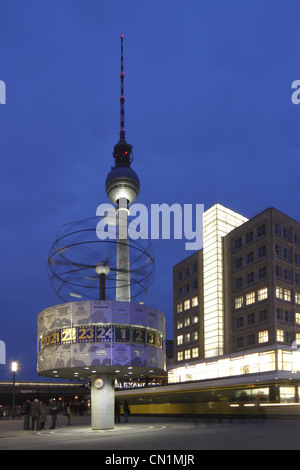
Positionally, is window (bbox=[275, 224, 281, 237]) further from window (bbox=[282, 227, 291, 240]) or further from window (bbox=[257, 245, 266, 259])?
window (bbox=[257, 245, 266, 259])

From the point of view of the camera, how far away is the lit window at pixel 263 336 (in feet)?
210

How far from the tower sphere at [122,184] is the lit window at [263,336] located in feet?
213

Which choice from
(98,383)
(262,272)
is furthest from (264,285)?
(98,383)

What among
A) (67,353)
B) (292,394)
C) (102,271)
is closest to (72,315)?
(67,353)

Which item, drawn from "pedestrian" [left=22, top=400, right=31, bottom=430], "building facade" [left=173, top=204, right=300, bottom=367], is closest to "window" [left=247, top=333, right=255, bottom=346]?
"building facade" [left=173, top=204, right=300, bottom=367]

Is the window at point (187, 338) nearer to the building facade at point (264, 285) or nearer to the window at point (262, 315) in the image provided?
the building facade at point (264, 285)

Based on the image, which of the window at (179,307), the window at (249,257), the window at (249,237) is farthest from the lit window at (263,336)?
the window at (179,307)

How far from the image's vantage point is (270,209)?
6781 cm

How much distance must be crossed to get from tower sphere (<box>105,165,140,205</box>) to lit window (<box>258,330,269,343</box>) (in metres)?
65.1

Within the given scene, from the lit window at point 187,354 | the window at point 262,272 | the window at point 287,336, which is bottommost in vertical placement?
the lit window at point 187,354

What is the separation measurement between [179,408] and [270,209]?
31277 millimetres
